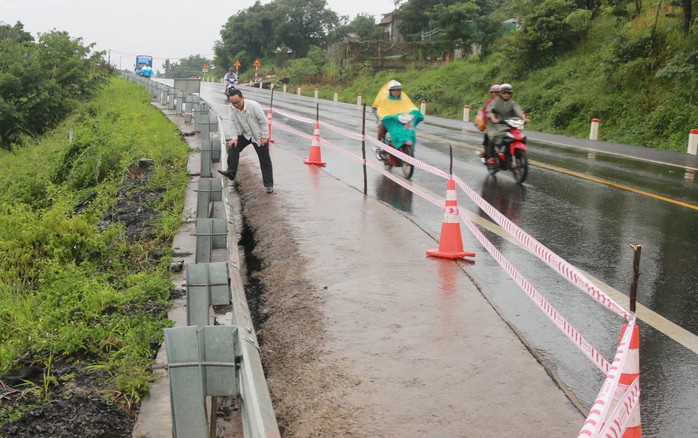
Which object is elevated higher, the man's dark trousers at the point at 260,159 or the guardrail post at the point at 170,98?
the guardrail post at the point at 170,98

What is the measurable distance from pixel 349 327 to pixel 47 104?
25486 millimetres

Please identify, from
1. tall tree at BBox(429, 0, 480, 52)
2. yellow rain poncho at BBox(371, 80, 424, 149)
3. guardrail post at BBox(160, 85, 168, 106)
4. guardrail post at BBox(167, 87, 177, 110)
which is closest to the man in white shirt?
yellow rain poncho at BBox(371, 80, 424, 149)

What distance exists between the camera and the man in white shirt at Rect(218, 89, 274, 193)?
39.1 ft

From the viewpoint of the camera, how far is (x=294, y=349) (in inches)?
225

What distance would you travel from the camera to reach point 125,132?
19.5 metres

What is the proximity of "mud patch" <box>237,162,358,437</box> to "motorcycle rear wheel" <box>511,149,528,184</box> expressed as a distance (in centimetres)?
515

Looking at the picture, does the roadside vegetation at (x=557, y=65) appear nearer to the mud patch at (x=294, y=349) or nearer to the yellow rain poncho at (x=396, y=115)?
the yellow rain poncho at (x=396, y=115)

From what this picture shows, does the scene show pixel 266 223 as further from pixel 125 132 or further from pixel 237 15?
pixel 237 15

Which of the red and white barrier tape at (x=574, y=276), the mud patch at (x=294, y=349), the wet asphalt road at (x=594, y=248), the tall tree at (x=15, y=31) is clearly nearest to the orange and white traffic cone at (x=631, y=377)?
the red and white barrier tape at (x=574, y=276)

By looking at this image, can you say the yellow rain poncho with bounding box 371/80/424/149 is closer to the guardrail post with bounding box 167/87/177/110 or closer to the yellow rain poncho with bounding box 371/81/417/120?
the yellow rain poncho with bounding box 371/81/417/120

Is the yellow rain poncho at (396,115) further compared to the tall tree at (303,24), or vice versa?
the tall tree at (303,24)

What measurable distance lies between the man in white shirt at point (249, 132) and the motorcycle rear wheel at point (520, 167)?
4135 millimetres

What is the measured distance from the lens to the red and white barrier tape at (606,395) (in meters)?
2.95

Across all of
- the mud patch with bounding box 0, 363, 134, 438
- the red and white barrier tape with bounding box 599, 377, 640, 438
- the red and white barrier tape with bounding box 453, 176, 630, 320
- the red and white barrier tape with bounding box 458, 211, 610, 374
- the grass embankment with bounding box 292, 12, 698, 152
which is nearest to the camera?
the red and white barrier tape with bounding box 599, 377, 640, 438
